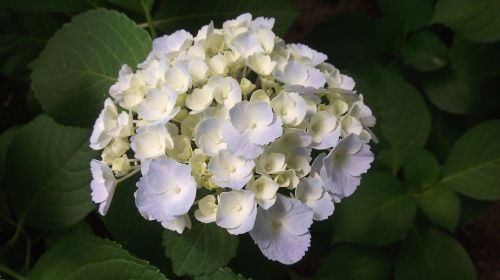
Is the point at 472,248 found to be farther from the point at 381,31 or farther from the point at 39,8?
the point at 39,8

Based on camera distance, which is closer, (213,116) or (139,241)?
(213,116)

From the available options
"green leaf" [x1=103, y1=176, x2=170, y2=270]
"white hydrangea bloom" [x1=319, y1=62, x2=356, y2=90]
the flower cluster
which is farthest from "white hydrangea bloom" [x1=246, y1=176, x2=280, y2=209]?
"green leaf" [x1=103, y1=176, x2=170, y2=270]

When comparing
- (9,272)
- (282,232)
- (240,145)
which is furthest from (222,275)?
(9,272)

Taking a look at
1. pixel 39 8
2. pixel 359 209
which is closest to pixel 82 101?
pixel 39 8

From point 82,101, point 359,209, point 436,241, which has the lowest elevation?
point 436,241

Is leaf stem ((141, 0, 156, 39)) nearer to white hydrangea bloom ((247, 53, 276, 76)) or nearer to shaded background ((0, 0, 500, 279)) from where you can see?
shaded background ((0, 0, 500, 279))

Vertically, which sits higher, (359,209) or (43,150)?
(43,150)
